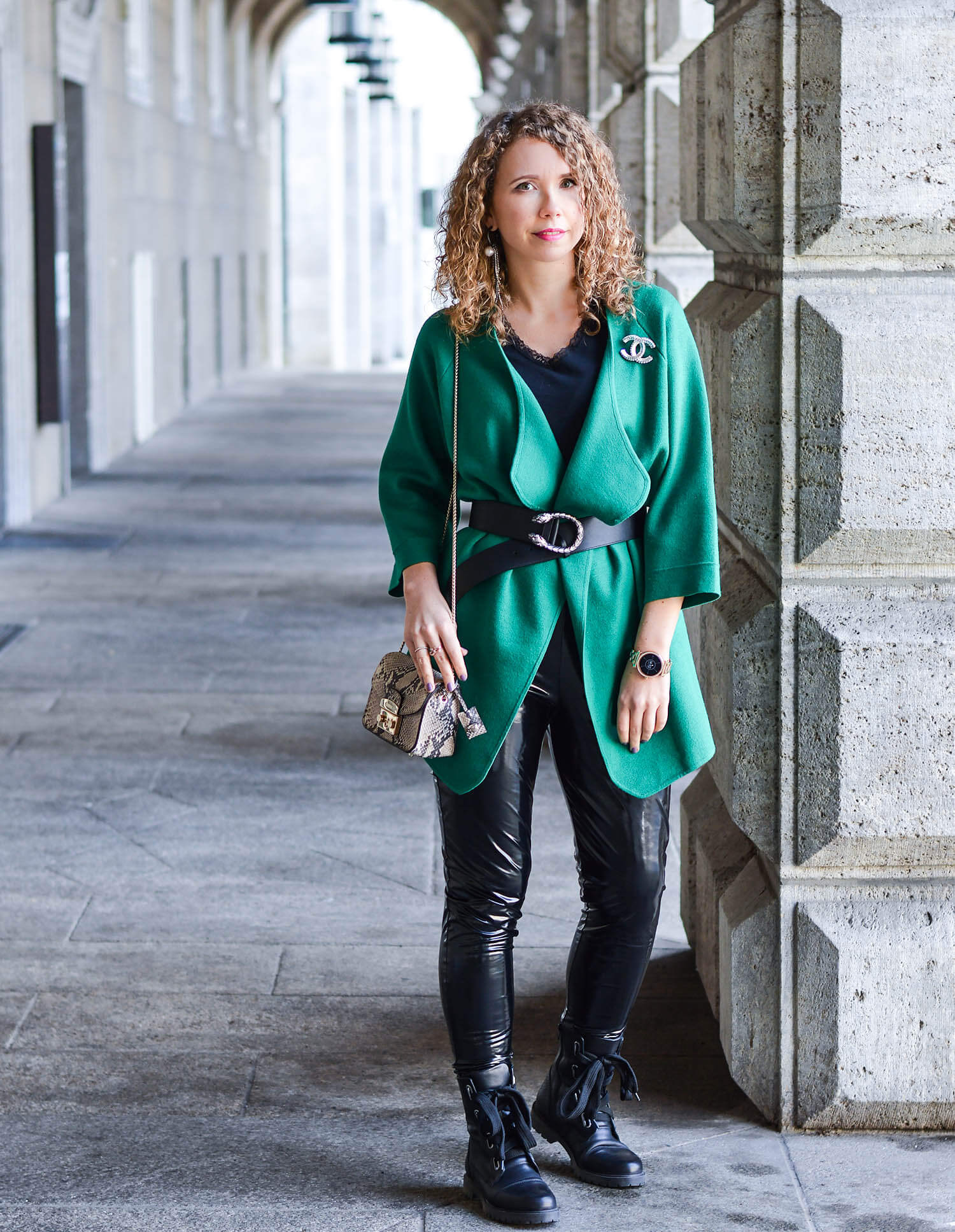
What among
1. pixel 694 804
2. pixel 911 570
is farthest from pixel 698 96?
pixel 694 804

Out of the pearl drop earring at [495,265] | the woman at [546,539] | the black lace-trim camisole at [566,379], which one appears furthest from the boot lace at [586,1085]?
the pearl drop earring at [495,265]

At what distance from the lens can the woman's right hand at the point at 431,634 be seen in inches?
111

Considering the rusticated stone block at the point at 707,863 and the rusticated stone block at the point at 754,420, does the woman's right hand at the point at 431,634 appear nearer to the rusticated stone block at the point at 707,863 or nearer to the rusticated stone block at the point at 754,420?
the rusticated stone block at the point at 754,420

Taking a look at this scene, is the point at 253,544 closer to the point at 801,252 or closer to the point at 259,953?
the point at 259,953

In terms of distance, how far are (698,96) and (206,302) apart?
18891 millimetres

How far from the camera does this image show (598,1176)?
3031 millimetres

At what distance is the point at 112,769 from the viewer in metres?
5.90

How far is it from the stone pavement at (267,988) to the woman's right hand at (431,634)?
2.94 ft

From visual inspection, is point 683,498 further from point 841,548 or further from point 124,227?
point 124,227

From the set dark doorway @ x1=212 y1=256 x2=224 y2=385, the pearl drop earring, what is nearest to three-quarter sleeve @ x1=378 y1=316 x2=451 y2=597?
the pearl drop earring

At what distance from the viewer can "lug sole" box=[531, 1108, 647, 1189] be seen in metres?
3.02

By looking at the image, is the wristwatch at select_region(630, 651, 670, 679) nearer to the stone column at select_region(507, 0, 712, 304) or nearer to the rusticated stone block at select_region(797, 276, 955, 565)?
the rusticated stone block at select_region(797, 276, 955, 565)

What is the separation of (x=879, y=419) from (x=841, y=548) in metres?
0.23

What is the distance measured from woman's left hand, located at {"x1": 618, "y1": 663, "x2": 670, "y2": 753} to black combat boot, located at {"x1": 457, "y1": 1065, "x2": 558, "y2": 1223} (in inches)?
23.8
